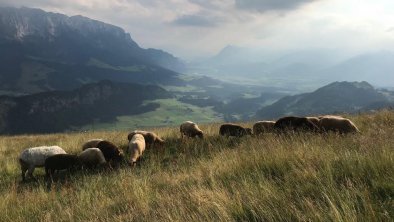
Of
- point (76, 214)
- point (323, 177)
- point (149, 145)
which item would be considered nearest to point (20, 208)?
point (76, 214)

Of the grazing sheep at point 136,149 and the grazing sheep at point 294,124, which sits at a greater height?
the grazing sheep at point 294,124

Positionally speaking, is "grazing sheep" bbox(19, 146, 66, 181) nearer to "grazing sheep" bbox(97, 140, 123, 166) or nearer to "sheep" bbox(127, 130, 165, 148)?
"grazing sheep" bbox(97, 140, 123, 166)

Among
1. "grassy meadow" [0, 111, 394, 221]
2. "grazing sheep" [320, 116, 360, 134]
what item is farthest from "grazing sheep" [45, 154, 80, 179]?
"grazing sheep" [320, 116, 360, 134]

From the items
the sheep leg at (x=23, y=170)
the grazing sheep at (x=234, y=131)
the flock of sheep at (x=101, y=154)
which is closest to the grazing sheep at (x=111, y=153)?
the flock of sheep at (x=101, y=154)

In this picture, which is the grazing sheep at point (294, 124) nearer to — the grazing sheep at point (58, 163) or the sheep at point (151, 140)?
the sheep at point (151, 140)

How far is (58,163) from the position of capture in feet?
48.1

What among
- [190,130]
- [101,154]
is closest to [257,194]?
[101,154]

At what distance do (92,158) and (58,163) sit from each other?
4.09 ft

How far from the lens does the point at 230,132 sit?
19000 millimetres

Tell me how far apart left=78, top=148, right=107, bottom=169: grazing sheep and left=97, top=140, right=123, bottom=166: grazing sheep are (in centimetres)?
37

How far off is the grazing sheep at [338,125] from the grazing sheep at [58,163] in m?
9.59

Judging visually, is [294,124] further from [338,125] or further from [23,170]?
[23,170]

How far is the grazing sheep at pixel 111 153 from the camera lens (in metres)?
15.4

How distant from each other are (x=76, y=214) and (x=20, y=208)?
1737mm
